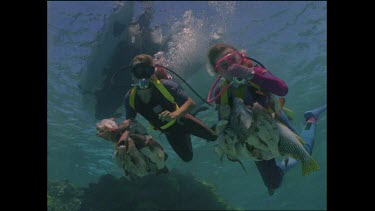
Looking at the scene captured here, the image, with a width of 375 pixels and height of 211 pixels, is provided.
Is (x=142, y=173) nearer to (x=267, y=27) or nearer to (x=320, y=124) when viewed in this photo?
(x=267, y=27)

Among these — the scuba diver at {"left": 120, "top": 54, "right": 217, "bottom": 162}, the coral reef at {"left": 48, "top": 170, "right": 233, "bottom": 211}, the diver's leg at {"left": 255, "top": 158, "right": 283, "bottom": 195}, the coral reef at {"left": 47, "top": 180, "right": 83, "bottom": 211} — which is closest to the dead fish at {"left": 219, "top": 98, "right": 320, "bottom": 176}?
the scuba diver at {"left": 120, "top": 54, "right": 217, "bottom": 162}

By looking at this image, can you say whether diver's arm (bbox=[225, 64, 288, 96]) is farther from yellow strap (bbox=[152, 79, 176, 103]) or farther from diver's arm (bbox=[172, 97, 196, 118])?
yellow strap (bbox=[152, 79, 176, 103])

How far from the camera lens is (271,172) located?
6.73 meters

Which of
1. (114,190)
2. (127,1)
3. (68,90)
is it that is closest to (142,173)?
(114,190)

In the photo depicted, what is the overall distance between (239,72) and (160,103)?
2.15 meters

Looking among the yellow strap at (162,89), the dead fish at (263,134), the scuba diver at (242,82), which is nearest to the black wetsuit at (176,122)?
the yellow strap at (162,89)

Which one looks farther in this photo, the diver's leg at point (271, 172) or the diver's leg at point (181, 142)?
the diver's leg at point (181, 142)

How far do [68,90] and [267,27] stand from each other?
34.3ft

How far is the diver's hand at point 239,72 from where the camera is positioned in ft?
15.9

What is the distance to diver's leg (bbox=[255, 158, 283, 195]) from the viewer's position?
6.70 meters

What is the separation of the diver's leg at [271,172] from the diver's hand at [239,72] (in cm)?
251

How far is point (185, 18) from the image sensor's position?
40.6 ft

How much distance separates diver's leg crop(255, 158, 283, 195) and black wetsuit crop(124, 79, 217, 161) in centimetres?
123

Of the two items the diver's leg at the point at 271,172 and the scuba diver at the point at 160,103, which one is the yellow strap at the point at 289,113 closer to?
the diver's leg at the point at 271,172
